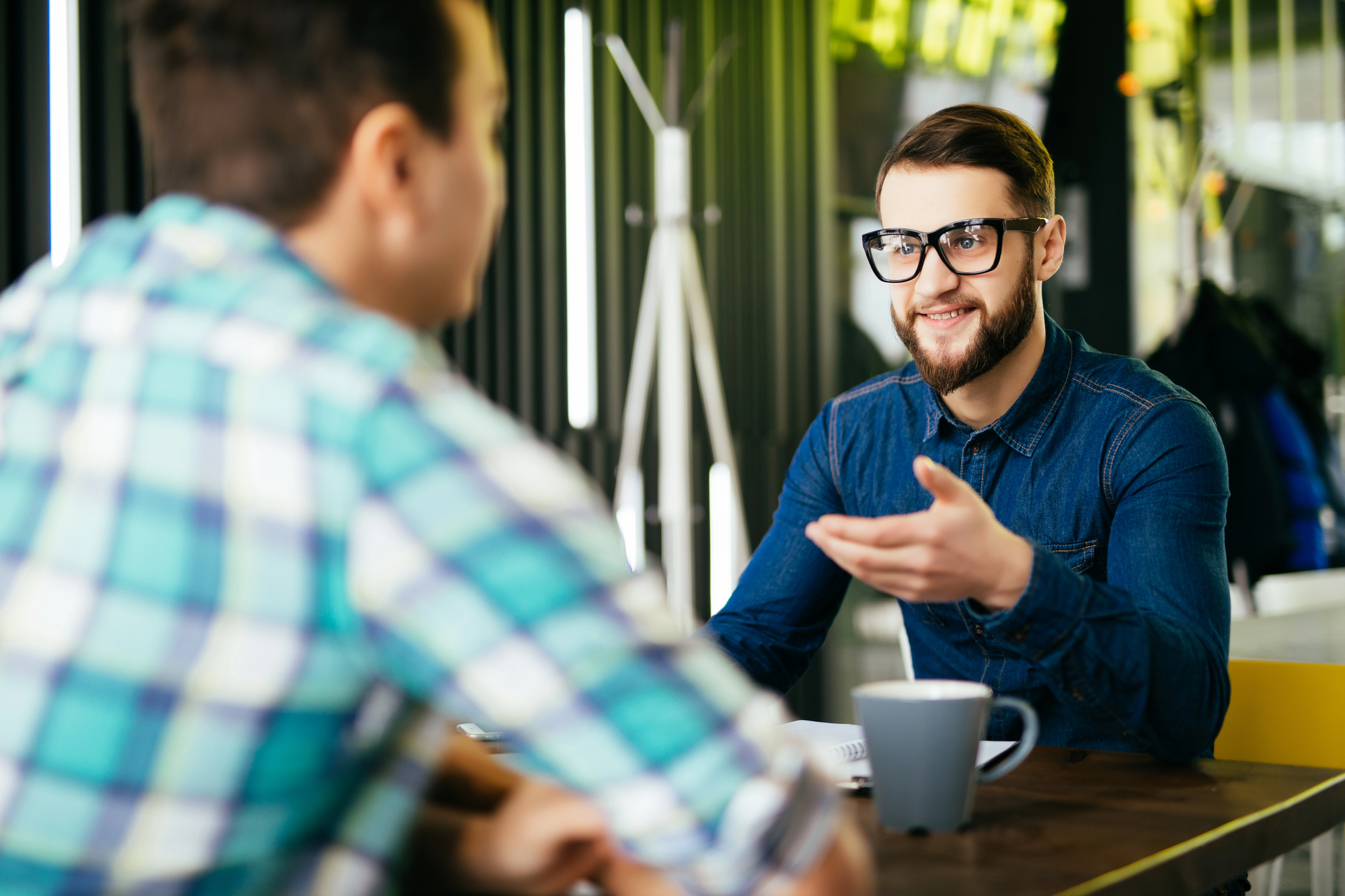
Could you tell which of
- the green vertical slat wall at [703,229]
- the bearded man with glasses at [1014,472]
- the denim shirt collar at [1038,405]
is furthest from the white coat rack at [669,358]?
the denim shirt collar at [1038,405]

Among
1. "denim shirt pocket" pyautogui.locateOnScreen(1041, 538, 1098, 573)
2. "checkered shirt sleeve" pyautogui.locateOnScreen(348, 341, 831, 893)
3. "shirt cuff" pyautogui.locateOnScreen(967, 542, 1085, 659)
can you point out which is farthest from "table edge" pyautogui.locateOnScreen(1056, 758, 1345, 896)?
"denim shirt pocket" pyautogui.locateOnScreen(1041, 538, 1098, 573)

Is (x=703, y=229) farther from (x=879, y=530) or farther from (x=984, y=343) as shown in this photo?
(x=879, y=530)

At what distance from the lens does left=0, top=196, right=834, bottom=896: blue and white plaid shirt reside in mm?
471

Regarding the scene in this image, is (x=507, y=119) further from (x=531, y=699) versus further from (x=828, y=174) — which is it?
(x=531, y=699)

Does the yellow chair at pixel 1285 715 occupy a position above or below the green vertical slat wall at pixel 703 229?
below

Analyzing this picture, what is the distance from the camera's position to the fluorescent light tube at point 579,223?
3328 millimetres

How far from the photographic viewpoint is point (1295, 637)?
4.25 m

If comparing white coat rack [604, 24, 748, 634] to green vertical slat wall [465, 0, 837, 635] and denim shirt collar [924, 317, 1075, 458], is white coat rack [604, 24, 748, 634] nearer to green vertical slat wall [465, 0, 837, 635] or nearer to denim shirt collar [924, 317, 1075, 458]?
green vertical slat wall [465, 0, 837, 635]

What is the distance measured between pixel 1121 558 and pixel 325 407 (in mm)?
1073

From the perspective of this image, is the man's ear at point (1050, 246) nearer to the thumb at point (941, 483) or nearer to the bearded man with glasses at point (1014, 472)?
the bearded man with glasses at point (1014, 472)

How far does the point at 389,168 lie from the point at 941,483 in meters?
0.54

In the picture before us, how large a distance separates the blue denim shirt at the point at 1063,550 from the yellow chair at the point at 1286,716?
251 millimetres

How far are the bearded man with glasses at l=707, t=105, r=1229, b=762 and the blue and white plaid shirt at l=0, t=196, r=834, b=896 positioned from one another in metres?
0.69

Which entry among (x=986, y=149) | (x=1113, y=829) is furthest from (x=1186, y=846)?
(x=986, y=149)
